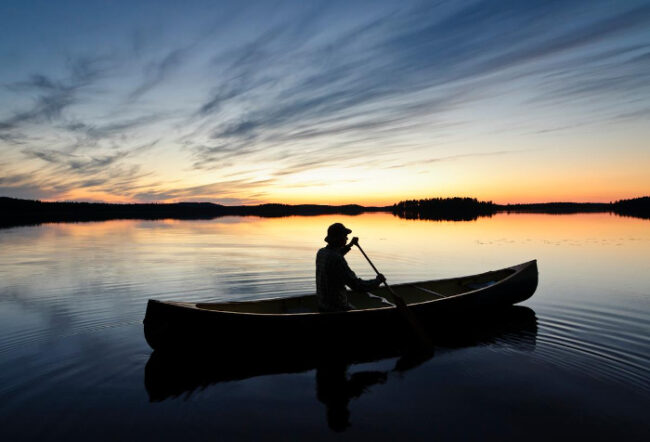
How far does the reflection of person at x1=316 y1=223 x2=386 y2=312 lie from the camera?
23.5 ft

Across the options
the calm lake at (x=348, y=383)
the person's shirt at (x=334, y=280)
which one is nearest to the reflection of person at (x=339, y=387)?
the calm lake at (x=348, y=383)

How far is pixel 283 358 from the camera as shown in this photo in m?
7.06

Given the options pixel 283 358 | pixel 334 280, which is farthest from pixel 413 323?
pixel 283 358

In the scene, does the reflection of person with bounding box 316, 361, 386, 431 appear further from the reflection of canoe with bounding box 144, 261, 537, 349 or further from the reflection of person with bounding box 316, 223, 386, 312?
the reflection of person with bounding box 316, 223, 386, 312

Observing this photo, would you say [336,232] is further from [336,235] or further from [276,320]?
[276,320]

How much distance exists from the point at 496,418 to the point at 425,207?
520ft

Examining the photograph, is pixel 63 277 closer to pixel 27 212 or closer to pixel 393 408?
pixel 393 408

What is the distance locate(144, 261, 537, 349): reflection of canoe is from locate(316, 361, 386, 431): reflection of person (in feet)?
1.95

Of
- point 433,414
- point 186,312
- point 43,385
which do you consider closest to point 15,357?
point 43,385

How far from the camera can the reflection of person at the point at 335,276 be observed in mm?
7172

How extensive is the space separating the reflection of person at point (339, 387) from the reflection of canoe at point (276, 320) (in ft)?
1.95

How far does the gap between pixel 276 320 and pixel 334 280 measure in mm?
1386

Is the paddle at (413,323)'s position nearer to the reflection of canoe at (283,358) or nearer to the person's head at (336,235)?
the reflection of canoe at (283,358)

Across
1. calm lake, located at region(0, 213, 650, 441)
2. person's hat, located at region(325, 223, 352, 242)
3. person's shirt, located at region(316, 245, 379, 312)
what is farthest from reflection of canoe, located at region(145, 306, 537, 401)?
person's hat, located at region(325, 223, 352, 242)
